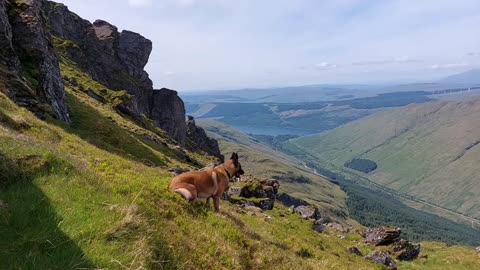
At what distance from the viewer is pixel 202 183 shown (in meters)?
14.9

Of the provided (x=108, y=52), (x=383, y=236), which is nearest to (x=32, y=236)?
(x=383, y=236)

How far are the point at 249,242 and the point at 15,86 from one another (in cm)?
2675

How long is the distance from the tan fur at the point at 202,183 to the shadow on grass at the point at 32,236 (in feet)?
18.0

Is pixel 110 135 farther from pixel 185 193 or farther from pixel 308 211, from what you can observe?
pixel 185 193

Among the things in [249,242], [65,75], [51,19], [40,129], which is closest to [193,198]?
[249,242]

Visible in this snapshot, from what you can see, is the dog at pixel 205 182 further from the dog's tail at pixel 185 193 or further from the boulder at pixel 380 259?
the boulder at pixel 380 259

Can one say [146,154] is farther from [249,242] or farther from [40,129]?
[249,242]

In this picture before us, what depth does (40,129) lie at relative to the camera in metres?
23.9

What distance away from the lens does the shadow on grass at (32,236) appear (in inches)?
265

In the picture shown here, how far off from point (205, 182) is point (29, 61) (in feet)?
105

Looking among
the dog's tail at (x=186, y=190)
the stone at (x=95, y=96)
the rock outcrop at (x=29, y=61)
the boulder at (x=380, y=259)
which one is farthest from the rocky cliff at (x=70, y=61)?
the boulder at (x=380, y=259)

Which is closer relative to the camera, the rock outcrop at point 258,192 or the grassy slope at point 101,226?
the grassy slope at point 101,226

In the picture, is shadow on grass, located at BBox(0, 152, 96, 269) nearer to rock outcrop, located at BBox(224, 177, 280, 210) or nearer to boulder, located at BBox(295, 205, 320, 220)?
rock outcrop, located at BBox(224, 177, 280, 210)

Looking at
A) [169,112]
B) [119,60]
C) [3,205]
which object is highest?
[119,60]
